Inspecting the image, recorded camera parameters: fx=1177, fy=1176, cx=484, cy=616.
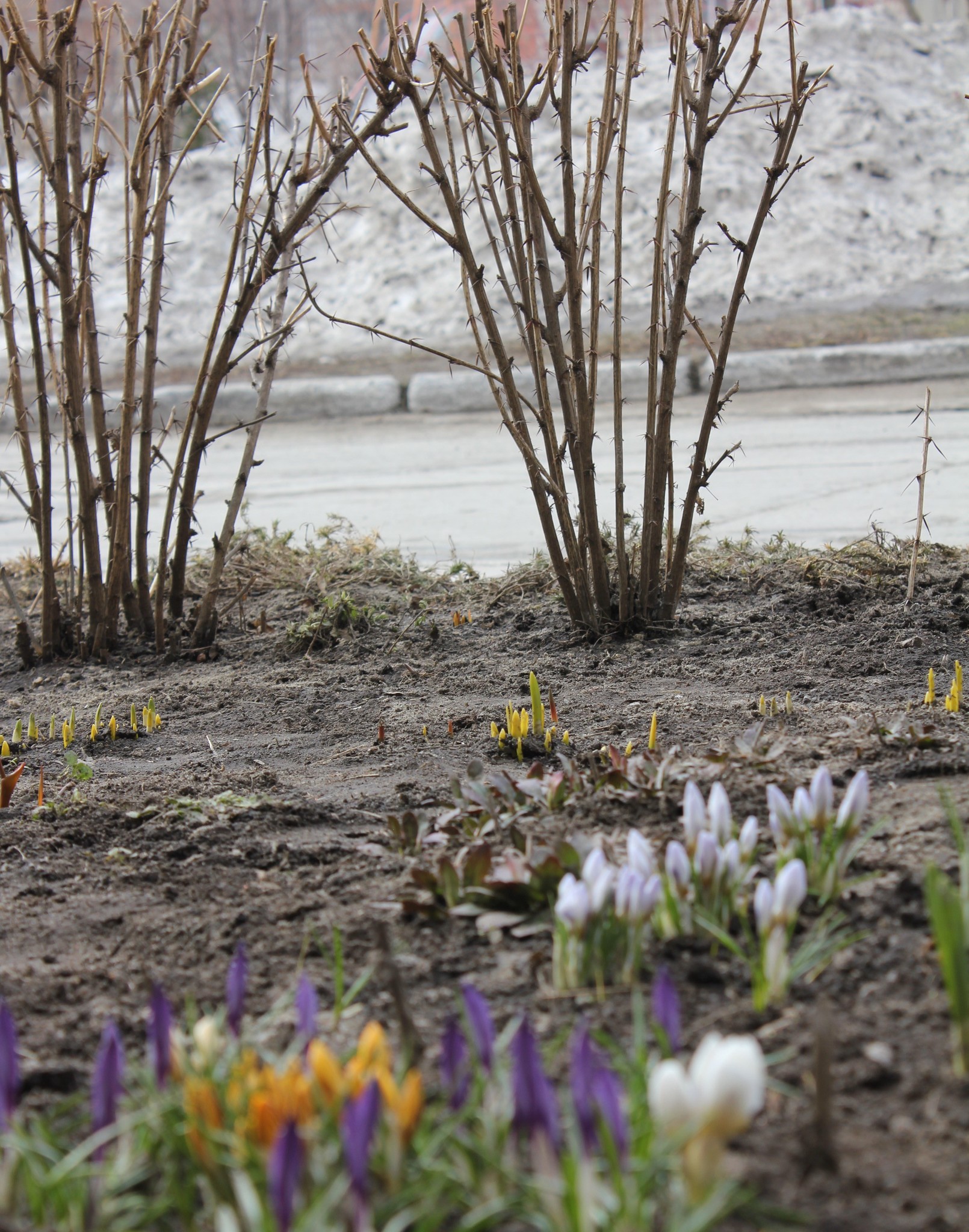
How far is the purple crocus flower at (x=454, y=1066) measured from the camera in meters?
1.12

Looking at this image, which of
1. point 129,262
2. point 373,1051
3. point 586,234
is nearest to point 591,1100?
point 373,1051

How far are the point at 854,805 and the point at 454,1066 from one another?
716 millimetres

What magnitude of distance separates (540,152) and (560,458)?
1414 cm

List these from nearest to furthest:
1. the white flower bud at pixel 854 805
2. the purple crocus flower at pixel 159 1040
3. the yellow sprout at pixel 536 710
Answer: the purple crocus flower at pixel 159 1040, the white flower bud at pixel 854 805, the yellow sprout at pixel 536 710

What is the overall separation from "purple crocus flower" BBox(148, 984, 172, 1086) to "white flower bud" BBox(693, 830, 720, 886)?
682 mm

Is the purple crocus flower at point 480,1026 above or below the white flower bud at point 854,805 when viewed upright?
below

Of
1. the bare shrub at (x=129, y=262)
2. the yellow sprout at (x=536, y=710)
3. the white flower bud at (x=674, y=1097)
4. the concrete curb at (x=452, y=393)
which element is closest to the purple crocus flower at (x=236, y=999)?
the white flower bud at (x=674, y=1097)

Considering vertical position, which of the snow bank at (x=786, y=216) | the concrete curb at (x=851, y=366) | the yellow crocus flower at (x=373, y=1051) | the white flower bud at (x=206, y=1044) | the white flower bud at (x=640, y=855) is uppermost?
the snow bank at (x=786, y=216)

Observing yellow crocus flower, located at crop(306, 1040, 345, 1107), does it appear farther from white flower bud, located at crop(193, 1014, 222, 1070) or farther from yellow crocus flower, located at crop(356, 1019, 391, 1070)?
white flower bud, located at crop(193, 1014, 222, 1070)

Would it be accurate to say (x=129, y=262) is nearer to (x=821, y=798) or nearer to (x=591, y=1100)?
(x=821, y=798)

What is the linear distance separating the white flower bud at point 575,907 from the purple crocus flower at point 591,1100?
322mm

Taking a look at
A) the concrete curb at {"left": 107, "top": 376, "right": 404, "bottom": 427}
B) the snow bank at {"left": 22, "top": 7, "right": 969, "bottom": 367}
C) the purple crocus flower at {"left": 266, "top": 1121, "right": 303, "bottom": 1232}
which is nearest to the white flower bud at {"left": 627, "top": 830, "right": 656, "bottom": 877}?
the purple crocus flower at {"left": 266, "top": 1121, "right": 303, "bottom": 1232}

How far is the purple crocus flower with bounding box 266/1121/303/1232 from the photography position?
36.3 inches

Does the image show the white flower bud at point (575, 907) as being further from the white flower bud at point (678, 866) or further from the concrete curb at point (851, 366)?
the concrete curb at point (851, 366)
